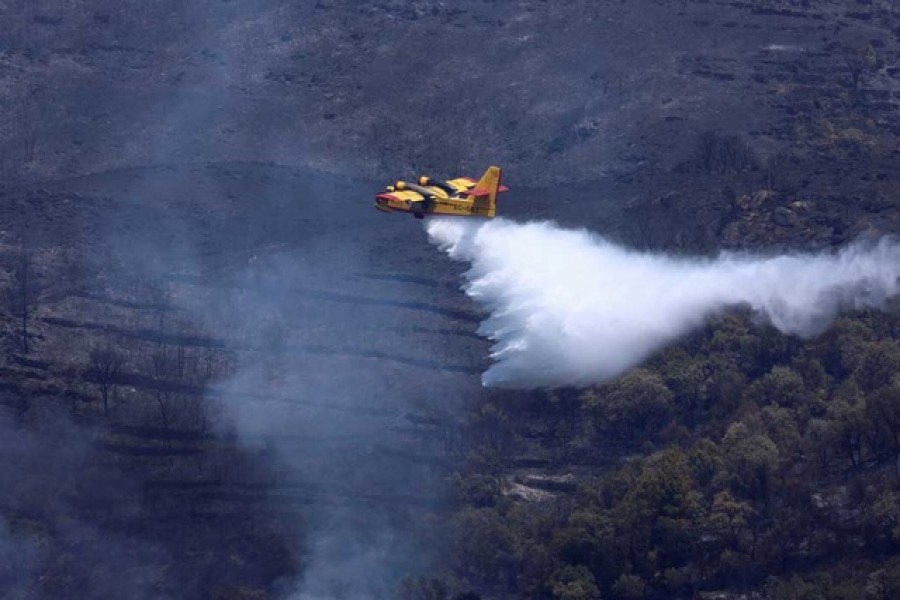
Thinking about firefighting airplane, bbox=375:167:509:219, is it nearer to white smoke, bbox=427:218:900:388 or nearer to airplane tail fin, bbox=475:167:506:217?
airplane tail fin, bbox=475:167:506:217

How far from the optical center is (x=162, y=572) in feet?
325

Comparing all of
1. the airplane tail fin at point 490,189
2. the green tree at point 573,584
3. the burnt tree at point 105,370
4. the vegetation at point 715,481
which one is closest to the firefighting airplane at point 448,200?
the airplane tail fin at point 490,189

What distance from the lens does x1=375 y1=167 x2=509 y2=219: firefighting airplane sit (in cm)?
11000

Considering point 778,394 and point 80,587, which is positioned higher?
point 778,394

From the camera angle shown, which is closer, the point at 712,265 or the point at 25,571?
the point at 25,571

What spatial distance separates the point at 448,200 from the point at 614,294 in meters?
11.8

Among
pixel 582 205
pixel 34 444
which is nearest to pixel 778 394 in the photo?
pixel 582 205

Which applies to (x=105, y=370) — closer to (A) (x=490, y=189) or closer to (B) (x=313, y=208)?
(A) (x=490, y=189)

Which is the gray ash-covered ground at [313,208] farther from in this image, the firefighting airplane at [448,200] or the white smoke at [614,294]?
the firefighting airplane at [448,200]

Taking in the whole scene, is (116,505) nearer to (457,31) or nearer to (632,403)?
(632,403)

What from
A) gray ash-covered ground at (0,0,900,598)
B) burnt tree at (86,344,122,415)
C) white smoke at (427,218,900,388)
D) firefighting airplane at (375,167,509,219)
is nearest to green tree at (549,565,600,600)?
gray ash-covered ground at (0,0,900,598)

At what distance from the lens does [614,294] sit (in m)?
115

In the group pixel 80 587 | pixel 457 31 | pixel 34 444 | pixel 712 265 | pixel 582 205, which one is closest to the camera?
pixel 80 587

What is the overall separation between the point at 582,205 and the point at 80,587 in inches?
1792
